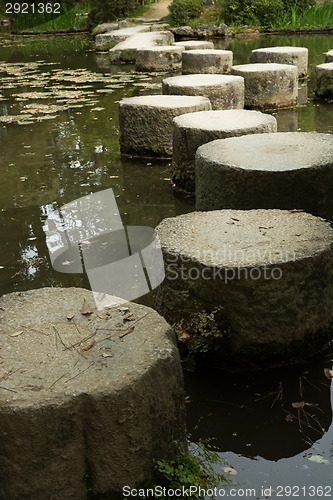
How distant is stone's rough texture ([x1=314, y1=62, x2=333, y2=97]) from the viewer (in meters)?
8.89

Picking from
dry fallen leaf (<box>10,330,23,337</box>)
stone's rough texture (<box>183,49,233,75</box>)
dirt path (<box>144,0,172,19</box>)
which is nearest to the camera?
dry fallen leaf (<box>10,330,23,337</box>)

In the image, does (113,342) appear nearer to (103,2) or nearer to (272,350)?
(272,350)

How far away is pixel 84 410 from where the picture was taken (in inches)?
84.0

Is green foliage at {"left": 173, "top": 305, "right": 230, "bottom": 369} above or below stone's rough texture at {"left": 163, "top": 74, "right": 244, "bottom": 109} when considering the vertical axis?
below

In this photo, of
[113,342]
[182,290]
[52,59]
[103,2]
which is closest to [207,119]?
[182,290]

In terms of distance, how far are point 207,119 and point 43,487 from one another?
13.0 ft

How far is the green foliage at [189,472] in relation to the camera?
7.48 ft

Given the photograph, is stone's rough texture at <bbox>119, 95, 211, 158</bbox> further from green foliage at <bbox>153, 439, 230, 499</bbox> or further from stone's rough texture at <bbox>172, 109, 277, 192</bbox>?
green foliage at <bbox>153, 439, 230, 499</bbox>

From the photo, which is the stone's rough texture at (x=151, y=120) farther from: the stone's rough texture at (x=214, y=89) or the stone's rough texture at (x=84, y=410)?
the stone's rough texture at (x=84, y=410)

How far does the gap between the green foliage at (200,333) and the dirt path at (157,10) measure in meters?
20.8

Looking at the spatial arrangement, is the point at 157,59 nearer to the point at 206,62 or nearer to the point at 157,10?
the point at 206,62

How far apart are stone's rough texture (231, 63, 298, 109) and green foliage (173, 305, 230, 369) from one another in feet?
19.7

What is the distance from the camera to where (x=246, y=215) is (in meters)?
3.57

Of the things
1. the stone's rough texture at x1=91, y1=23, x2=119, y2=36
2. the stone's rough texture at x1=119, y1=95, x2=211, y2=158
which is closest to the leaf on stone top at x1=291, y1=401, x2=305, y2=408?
the stone's rough texture at x1=119, y1=95, x2=211, y2=158
